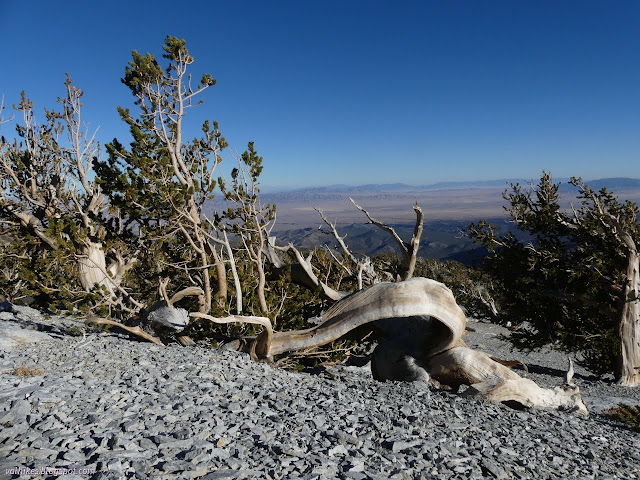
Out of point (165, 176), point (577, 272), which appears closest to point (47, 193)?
point (165, 176)

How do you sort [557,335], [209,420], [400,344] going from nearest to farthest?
[209,420], [400,344], [557,335]

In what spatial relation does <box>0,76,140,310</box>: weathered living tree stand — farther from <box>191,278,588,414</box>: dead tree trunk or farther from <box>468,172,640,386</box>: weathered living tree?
<box>468,172,640,386</box>: weathered living tree

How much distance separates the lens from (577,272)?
1318cm

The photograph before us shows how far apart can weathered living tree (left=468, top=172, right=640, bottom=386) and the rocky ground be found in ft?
21.2

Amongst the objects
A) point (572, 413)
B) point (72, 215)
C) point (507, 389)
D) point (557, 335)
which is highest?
point (72, 215)

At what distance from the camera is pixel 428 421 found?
19.5 feet

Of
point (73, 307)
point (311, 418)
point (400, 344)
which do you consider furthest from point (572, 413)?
point (73, 307)

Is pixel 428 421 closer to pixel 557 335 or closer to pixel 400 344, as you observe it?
pixel 400 344

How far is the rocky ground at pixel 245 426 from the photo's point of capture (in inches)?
153

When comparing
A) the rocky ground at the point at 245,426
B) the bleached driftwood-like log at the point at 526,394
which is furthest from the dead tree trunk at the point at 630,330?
the bleached driftwood-like log at the point at 526,394

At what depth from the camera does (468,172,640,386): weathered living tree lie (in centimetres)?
1302

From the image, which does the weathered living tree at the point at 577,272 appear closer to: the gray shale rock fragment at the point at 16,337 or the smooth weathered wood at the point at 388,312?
the smooth weathered wood at the point at 388,312

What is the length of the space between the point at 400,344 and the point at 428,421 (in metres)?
4.05

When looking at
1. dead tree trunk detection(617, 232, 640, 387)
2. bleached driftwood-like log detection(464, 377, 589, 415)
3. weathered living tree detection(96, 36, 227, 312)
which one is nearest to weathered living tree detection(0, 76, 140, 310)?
weathered living tree detection(96, 36, 227, 312)
